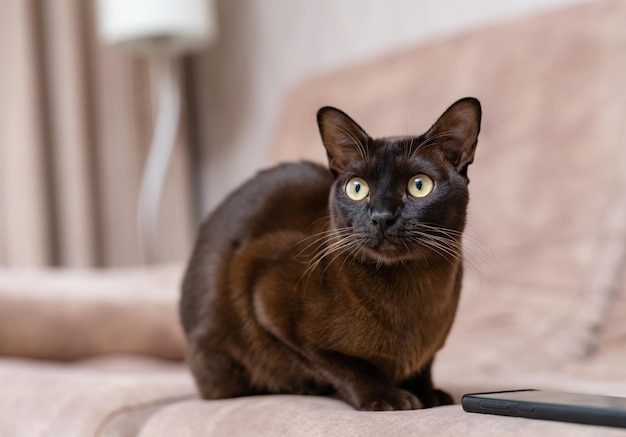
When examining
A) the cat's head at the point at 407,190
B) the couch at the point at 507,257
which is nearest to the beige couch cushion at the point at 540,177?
the couch at the point at 507,257

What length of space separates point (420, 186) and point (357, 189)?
0.07 metres

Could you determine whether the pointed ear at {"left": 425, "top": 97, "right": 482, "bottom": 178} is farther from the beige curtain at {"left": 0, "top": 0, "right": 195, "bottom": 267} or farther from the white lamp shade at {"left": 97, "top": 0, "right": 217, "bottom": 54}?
the beige curtain at {"left": 0, "top": 0, "right": 195, "bottom": 267}

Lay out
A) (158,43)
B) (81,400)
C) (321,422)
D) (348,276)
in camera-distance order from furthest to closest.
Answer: (158,43)
(81,400)
(348,276)
(321,422)

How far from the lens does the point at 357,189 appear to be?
87cm

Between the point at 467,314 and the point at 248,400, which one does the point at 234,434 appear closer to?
the point at 248,400

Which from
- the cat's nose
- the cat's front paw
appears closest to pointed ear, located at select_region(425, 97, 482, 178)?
the cat's nose

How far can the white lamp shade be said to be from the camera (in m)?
2.49

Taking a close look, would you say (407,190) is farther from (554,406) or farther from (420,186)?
(554,406)

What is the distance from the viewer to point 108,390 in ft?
3.73

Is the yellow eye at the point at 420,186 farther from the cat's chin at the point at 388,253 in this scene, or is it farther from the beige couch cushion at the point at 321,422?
the beige couch cushion at the point at 321,422

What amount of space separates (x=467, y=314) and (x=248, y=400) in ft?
A: 2.36

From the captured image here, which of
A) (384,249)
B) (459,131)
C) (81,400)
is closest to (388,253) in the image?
(384,249)

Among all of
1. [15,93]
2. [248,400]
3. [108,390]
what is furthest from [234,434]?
[15,93]

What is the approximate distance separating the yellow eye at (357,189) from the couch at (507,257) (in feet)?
1.34
